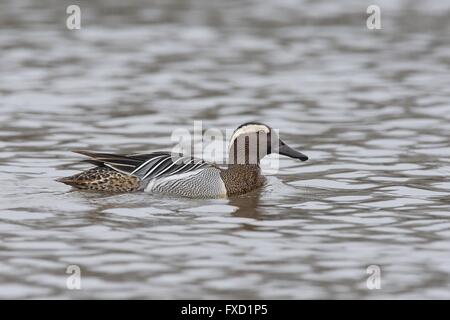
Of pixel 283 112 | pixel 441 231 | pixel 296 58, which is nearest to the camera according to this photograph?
pixel 441 231

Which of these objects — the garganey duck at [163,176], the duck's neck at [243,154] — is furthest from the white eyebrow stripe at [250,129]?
the duck's neck at [243,154]

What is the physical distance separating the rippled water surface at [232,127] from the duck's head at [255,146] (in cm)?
30

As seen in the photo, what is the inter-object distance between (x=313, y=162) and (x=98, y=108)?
3.42 metres

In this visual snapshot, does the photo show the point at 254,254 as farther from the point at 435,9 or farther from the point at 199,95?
the point at 435,9

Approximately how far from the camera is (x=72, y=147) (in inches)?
487

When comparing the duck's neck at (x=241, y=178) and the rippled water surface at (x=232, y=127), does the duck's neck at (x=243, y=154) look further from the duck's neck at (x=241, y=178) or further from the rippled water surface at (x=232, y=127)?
the rippled water surface at (x=232, y=127)

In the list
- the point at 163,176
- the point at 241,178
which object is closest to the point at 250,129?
the point at 241,178

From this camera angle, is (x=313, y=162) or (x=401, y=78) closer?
(x=313, y=162)

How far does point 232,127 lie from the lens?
1347 cm

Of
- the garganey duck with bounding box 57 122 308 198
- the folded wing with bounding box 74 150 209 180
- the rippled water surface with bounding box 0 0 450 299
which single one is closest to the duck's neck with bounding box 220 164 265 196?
the garganey duck with bounding box 57 122 308 198

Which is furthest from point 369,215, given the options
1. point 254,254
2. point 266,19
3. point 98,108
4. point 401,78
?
point 266,19

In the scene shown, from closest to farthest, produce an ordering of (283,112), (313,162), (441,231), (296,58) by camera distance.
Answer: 1. (441,231)
2. (313,162)
3. (283,112)
4. (296,58)

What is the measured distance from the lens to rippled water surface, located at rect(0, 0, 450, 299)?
817 cm

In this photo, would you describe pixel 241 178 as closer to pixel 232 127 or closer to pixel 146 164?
pixel 146 164
